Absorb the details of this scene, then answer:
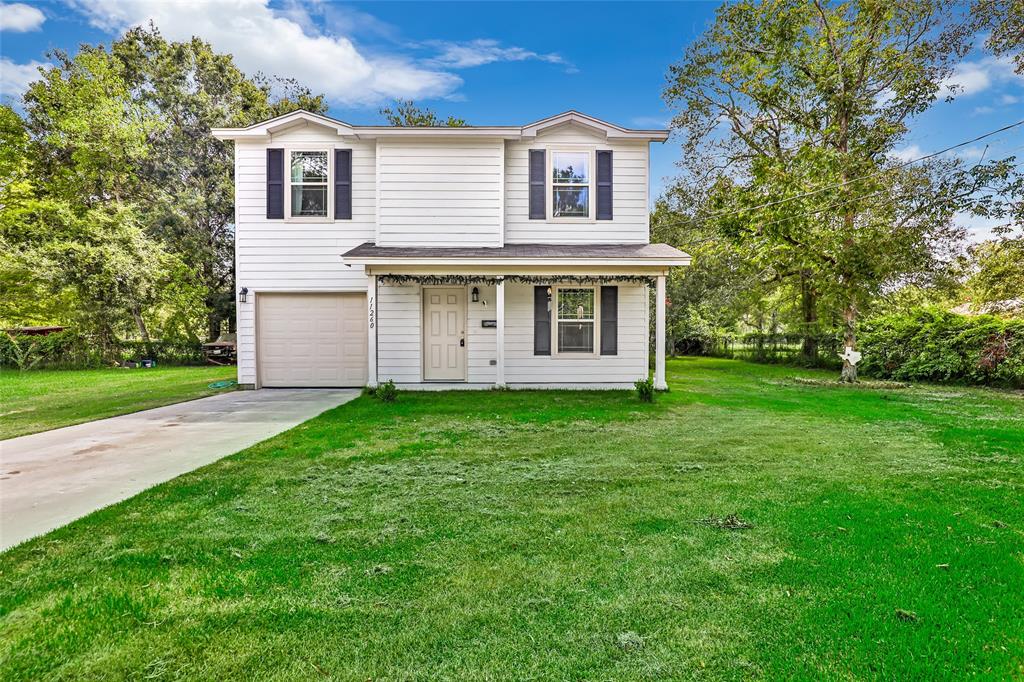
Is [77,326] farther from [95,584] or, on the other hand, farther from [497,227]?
[95,584]

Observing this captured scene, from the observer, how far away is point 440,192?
1039 cm

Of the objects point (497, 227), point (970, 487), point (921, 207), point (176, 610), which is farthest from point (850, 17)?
point (176, 610)

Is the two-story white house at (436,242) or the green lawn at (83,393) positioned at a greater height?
the two-story white house at (436,242)

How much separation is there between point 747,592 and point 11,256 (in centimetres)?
2156

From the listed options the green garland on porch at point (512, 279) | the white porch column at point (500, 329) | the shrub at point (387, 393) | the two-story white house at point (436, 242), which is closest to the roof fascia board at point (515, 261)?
the green garland on porch at point (512, 279)

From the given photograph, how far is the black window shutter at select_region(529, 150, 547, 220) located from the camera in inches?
412

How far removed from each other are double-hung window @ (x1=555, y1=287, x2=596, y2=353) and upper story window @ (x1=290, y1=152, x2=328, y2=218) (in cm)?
533

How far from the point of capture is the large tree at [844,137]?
419 inches

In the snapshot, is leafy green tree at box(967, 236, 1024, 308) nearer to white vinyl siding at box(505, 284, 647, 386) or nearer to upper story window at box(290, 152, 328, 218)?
white vinyl siding at box(505, 284, 647, 386)

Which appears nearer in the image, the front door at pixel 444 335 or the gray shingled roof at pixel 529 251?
the gray shingled roof at pixel 529 251

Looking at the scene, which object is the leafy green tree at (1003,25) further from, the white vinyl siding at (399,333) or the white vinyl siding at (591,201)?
the white vinyl siding at (399,333)

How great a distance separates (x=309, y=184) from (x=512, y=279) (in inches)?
185

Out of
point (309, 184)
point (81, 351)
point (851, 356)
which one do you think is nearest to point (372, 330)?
point (309, 184)

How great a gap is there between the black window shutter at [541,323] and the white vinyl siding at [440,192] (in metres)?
1.39
